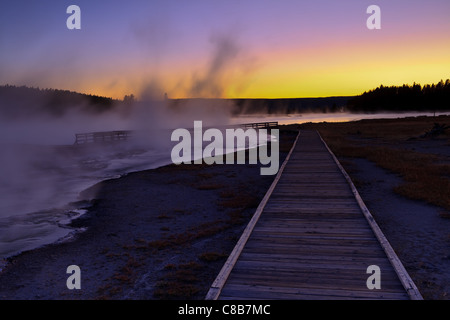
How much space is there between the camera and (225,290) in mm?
5207

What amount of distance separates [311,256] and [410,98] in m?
142

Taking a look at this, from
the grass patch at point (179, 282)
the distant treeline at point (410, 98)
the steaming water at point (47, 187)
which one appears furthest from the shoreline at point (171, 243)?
the distant treeline at point (410, 98)

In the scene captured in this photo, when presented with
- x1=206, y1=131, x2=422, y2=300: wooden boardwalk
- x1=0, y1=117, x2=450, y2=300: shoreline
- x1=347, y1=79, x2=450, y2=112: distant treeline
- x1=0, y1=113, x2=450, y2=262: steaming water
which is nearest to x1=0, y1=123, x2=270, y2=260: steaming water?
x1=0, y1=113, x2=450, y2=262: steaming water

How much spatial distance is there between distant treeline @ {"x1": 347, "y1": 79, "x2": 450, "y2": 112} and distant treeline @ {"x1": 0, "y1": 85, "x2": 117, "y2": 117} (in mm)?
125973

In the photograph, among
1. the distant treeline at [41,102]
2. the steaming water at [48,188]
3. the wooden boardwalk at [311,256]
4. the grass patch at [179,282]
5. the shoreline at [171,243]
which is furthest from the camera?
the distant treeline at [41,102]

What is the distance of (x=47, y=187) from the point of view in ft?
59.1

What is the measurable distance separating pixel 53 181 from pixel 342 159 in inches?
694

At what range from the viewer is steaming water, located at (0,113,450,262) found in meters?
10.4

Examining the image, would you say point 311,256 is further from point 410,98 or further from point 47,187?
point 410,98

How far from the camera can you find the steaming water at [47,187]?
10.4 m

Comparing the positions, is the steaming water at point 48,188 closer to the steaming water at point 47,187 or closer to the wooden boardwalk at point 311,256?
the steaming water at point 47,187

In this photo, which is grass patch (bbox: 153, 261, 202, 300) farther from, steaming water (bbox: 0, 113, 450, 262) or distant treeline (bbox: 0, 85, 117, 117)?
distant treeline (bbox: 0, 85, 117, 117)

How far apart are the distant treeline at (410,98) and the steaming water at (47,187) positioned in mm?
114810
